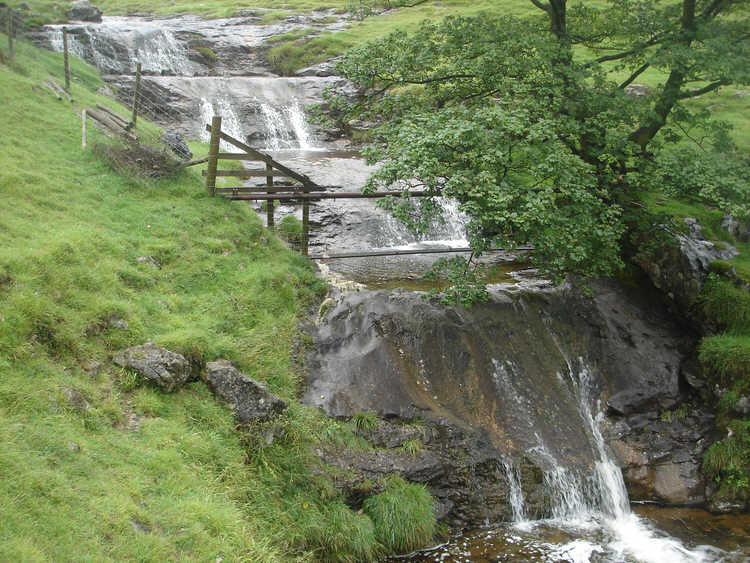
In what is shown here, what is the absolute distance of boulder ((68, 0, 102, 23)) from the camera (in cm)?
3991

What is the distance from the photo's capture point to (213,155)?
480 inches

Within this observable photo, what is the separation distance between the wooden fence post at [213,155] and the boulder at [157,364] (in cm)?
545

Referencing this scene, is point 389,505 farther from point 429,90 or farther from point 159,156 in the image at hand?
point 159,156

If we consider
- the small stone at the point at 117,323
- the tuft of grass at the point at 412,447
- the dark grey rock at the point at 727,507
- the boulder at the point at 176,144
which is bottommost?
the dark grey rock at the point at 727,507

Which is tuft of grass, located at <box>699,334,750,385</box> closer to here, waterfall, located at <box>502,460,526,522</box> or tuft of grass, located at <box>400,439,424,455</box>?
waterfall, located at <box>502,460,526,522</box>

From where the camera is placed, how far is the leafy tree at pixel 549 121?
364 inches

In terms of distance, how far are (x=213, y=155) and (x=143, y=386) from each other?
627 centimetres

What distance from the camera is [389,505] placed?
7949 millimetres

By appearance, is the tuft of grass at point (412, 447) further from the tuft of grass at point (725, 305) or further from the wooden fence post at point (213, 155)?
the wooden fence post at point (213, 155)

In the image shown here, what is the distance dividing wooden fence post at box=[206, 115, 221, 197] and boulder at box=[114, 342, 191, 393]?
5.45 meters

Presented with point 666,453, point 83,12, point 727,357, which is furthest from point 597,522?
point 83,12

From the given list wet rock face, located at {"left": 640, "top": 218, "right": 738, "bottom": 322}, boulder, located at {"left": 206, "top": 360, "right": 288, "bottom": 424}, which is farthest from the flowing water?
wet rock face, located at {"left": 640, "top": 218, "right": 738, "bottom": 322}

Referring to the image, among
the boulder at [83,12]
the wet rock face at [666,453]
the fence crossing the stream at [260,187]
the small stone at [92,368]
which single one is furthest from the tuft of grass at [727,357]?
the boulder at [83,12]

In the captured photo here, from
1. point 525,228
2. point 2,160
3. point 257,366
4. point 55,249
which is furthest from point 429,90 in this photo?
point 2,160
